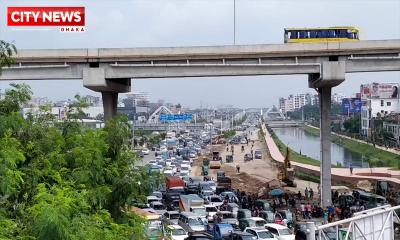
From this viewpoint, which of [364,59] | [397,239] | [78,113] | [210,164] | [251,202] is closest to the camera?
[78,113]

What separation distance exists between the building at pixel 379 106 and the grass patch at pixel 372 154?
131 inches

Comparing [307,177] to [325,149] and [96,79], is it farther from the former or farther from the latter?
[96,79]

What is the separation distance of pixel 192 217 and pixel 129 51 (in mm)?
9821

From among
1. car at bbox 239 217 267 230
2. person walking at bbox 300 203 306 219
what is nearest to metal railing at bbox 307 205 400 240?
car at bbox 239 217 267 230

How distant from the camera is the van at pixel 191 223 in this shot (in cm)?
2256

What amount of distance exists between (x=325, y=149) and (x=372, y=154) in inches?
1807

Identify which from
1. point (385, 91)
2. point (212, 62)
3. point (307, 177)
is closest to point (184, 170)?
point (307, 177)

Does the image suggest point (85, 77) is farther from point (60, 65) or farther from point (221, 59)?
point (221, 59)

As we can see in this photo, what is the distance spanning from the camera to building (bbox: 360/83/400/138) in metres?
93.7

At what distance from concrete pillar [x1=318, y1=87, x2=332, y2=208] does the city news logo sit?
44.8 feet

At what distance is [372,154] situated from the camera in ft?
239

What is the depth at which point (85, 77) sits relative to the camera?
28.5 m

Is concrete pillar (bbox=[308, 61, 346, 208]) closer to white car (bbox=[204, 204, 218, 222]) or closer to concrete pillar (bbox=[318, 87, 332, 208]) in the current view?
concrete pillar (bbox=[318, 87, 332, 208])

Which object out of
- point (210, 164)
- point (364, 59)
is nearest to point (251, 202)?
point (364, 59)
